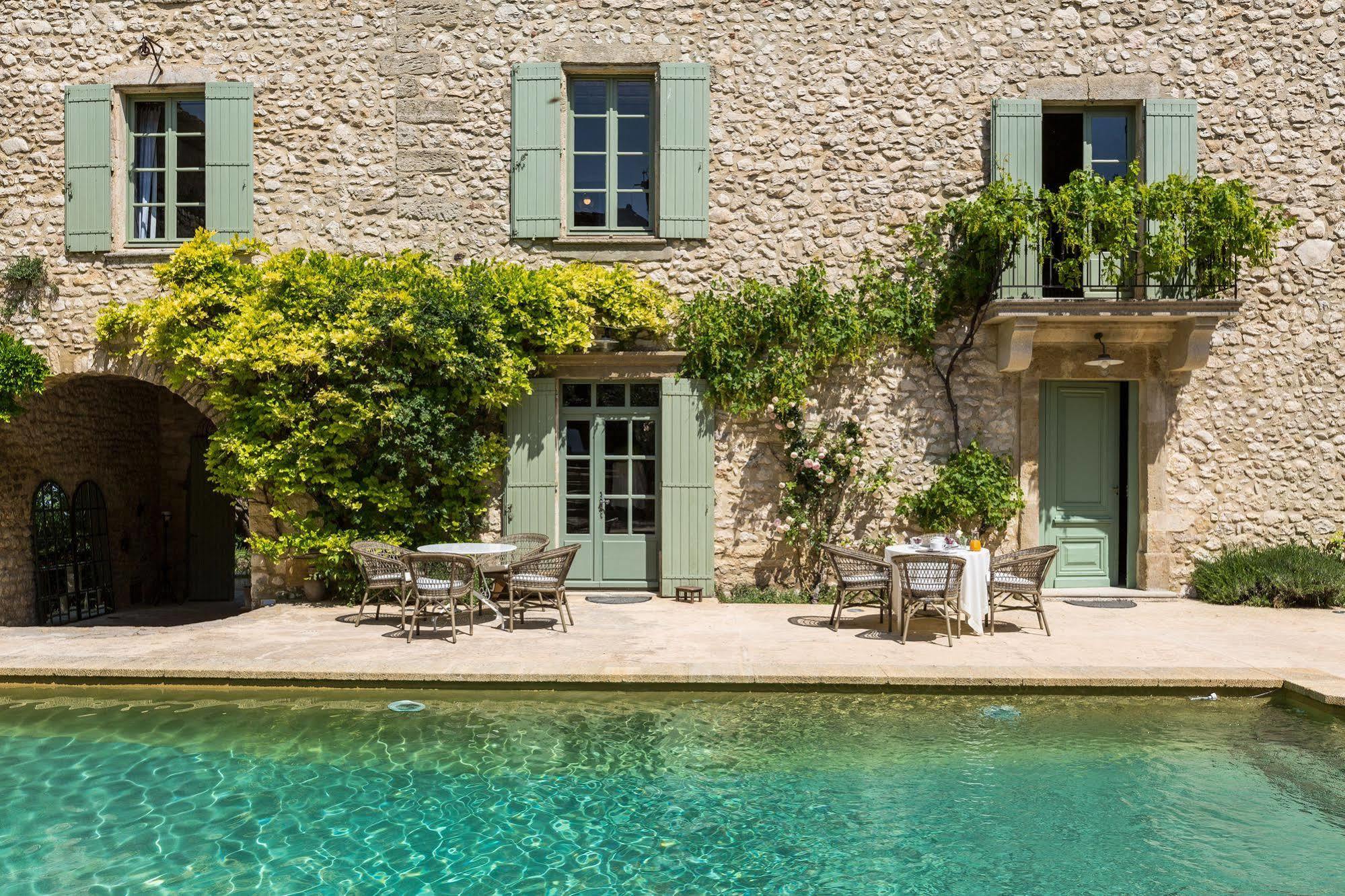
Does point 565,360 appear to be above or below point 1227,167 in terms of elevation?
below

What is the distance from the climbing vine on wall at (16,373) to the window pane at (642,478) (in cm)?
537

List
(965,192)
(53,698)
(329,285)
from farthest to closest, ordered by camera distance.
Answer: (965,192), (329,285), (53,698)

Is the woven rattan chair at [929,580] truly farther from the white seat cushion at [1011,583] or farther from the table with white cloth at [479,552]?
the table with white cloth at [479,552]

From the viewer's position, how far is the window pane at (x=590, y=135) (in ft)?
A: 28.9

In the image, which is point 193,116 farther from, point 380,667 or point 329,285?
point 380,667

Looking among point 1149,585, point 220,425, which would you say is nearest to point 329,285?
point 220,425

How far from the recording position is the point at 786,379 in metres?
8.40

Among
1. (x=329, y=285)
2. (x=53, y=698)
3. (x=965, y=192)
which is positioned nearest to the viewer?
(x=53, y=698)

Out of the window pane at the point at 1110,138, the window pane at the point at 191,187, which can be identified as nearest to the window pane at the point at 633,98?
the window pane at the point at 191,187

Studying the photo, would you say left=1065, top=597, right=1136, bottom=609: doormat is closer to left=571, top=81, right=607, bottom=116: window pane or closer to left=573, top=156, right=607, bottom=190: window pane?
left=573, top=156, right=607, bottom=190: window pane

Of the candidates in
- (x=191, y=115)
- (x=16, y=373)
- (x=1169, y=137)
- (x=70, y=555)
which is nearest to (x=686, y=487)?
(x=1169, y=137)

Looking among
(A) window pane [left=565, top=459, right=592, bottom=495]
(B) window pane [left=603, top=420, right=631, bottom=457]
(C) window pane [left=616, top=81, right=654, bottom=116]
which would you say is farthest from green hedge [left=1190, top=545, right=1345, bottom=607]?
(C) window pane [left=616, top=81, right=654, bottom=116]

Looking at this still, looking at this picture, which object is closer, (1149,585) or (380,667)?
(380,667)

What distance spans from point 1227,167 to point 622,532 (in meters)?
6.39
